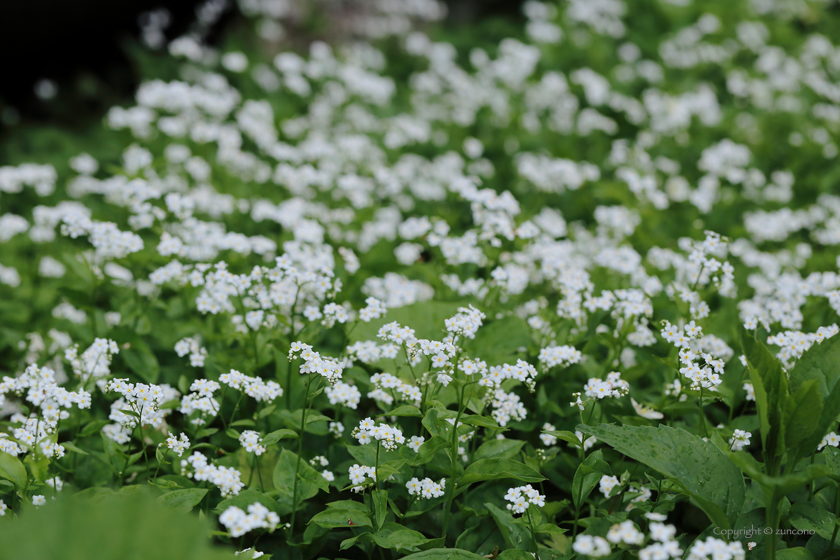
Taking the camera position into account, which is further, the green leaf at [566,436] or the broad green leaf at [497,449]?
the broad green leaf at [497,449]

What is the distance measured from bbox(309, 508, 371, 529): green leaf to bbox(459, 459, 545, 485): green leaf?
0.42 m

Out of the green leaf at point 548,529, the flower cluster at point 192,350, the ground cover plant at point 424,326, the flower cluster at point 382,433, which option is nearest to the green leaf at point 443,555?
the ground cover plant at point 424,326

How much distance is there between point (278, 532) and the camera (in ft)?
9.09

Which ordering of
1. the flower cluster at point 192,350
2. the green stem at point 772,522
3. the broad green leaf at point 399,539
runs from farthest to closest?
the flower cluster at point 192,350
the broad green leaf at point 399,539
the green stem at point 772,522

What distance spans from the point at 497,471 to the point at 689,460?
0.74m

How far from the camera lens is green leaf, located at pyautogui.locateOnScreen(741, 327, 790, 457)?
7.94 feet

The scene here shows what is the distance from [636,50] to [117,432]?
23.8 feet

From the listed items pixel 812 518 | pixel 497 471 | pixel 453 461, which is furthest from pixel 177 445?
pixel 812 518

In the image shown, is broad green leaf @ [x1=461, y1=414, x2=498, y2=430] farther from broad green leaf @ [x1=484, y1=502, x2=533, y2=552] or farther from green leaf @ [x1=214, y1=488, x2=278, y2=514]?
green leaf @ [x1=214, y1=488, x2=278, y2=514]

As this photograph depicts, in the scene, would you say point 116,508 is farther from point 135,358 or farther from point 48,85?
point 48,85

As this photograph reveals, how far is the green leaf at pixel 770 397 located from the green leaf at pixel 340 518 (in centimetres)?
151

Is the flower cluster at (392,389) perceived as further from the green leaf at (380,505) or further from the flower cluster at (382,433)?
the green leaf at (380,505)

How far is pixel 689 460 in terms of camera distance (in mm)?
2541

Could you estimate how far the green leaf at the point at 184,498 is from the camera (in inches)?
97.9
